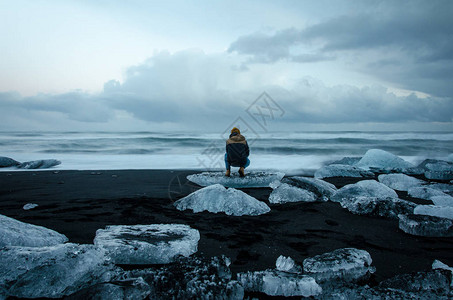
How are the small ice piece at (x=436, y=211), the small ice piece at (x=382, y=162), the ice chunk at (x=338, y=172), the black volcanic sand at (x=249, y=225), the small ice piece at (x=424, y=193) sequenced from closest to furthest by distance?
the black volcanic sand at (x=249, y=225)
the small ice piece at (x=436, y=211)
the small ice piece at (x=424, y=193)
the ice chunk at (x=338, y=172)
the small ice piece at (x=382, y=162)

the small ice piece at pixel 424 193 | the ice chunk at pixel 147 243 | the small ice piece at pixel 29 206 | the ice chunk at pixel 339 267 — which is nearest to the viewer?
the ice chunk at pixel 339 267

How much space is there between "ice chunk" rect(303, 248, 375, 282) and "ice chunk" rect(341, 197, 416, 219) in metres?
1.44

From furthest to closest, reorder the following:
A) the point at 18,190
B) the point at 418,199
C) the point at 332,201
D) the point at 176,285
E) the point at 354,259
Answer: the point at 18,190
the point at 418,199
the point at 332,201
the point at 354,259
the point at 176,285

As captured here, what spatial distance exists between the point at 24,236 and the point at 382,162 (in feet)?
30.2

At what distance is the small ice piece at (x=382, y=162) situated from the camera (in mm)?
8473

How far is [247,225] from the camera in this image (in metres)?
2.98

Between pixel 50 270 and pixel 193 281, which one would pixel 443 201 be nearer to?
pixel 193 281

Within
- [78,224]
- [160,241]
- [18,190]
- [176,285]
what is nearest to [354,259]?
[176,285]

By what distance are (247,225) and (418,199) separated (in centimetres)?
302

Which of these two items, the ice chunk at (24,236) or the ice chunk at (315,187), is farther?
the ice chunk at (315,187)

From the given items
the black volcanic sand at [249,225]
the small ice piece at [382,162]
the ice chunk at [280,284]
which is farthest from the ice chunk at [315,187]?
the small ice piece at [382,162]

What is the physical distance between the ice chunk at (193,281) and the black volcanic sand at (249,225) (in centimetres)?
35

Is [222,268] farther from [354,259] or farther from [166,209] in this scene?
[166,209]

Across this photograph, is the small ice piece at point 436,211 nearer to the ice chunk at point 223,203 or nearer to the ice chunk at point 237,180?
the ice chunk at point 223,203
